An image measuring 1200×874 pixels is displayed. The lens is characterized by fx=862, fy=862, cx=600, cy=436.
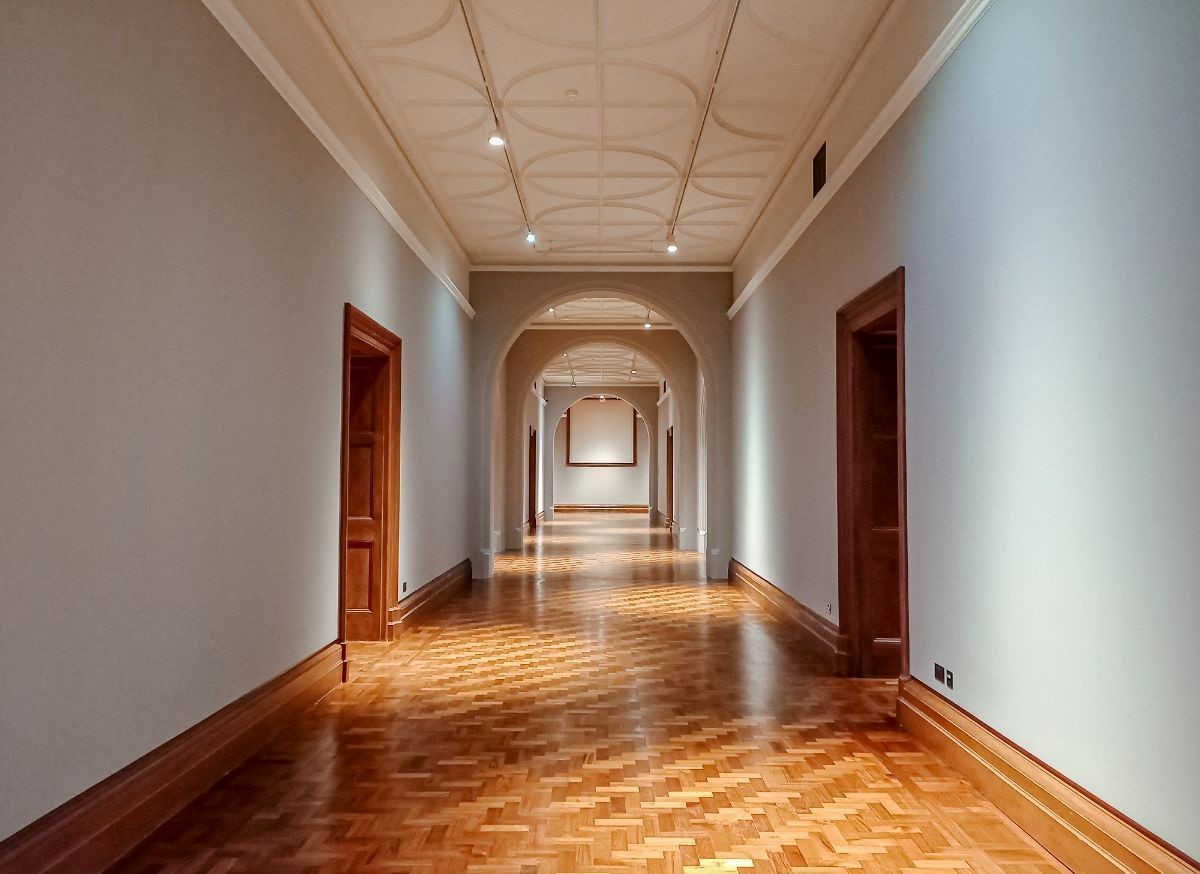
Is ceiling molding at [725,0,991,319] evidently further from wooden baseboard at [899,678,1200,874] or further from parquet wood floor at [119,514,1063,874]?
→ parquet wood floor at [119,514,1063,874]

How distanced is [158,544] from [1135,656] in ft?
11.3

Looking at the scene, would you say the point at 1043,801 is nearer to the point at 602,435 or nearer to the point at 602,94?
the point at 602,94

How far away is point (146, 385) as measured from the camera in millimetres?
3246

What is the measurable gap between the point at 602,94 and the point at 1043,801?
16.7 ft

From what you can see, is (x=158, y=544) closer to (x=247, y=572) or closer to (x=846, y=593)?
(x=247, y=572)

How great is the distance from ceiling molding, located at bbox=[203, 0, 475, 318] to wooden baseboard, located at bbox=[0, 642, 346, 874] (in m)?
3.12

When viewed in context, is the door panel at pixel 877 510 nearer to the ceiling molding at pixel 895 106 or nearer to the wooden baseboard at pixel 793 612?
the wooden baseboard at pixel 793 612

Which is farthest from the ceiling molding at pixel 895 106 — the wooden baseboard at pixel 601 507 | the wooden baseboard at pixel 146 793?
the wooden baseboard at pixel 601 507

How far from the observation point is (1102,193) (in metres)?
2.83

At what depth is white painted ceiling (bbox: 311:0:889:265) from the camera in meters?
5.07

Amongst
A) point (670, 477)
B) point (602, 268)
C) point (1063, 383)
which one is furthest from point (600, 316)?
point (1063, 383)

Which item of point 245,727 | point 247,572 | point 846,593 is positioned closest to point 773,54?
point 846,593

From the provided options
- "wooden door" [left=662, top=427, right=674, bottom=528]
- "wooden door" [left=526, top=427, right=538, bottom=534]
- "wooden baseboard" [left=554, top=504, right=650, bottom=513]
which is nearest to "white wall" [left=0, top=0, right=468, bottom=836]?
"wooden door" [left=526, top=427, right=538, bottom=534]

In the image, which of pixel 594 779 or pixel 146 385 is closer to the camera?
pixel 146 385
